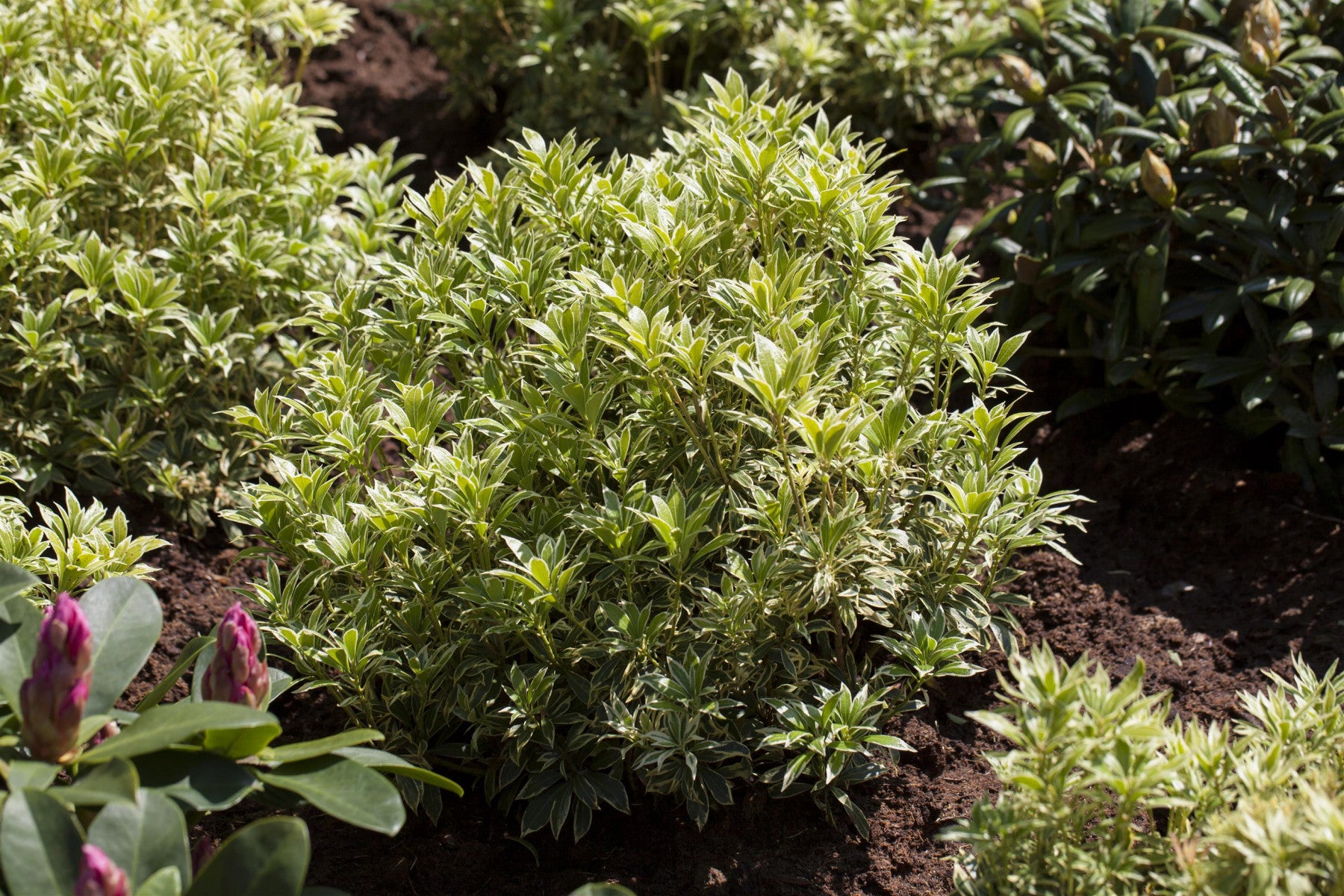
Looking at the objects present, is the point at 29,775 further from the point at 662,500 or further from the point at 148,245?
the point at 148,245

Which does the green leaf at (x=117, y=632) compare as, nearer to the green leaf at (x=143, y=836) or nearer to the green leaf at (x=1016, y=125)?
the green leaf at (x=143, y=836)

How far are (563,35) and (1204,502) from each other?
305 centimetres

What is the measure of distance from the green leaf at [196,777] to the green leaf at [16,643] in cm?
23

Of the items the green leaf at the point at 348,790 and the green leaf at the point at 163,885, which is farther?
the green leaf at the point at 348,790

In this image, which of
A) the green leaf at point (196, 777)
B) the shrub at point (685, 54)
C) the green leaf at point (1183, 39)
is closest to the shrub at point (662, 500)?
the green leaf at point (196, 777)

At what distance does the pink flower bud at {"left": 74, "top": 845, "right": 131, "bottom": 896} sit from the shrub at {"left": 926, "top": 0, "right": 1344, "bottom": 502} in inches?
114

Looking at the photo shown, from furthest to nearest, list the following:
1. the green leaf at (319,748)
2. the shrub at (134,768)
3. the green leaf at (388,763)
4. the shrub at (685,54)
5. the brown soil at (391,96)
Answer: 1. the brown soil at (391,96)
2. the shrub at (685,54)
3. the green leaf at (388,763)
4. the green leaf at (319,748)
5. the shrub at (134,768)

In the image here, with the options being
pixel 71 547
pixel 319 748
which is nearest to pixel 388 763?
pixel 319 748

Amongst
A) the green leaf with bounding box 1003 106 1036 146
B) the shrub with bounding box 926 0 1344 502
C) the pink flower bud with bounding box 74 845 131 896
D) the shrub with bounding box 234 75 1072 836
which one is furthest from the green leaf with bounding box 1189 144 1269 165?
the pink flower bud with bounding box 74 845 131 896

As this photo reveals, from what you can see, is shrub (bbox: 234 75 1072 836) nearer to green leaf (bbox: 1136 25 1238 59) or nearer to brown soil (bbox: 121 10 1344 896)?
brown soil (bbox: 121 10 1344 896)

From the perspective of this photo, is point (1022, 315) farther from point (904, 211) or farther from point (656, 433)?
point (656, 433)

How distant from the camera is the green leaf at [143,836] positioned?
151 centimetres

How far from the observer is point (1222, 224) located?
3.30 meters

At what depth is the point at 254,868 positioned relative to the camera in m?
1.53
